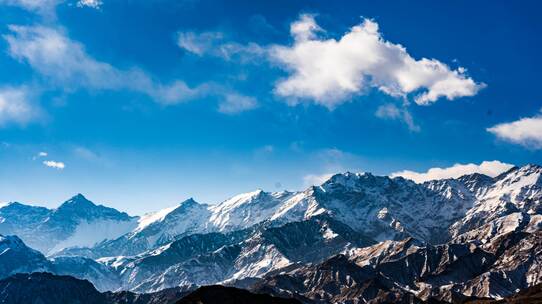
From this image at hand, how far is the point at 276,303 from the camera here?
656ft

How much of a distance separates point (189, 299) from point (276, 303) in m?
27.7

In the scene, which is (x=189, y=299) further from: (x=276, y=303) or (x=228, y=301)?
(x=276, y=303)

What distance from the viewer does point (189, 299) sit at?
651 ft

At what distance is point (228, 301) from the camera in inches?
7751

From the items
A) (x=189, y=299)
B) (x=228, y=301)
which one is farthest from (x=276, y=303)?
(x=189, y=299)

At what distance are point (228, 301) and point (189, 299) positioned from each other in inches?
496

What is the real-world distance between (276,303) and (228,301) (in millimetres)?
15515
